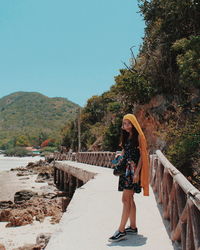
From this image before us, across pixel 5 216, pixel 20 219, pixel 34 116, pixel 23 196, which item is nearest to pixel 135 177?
pixel 20 219

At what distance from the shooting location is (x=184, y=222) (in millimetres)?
3135

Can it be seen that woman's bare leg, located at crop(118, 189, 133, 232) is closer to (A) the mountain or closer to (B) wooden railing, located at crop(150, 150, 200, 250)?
(B) wooden railing, located at crop(150, 150, 200, 250)

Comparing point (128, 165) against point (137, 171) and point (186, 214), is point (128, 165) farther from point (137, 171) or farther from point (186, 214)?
point (186, 214)

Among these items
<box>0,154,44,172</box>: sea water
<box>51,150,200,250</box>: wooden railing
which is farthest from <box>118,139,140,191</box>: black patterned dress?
<box>0,154,44,172</box>: sea water

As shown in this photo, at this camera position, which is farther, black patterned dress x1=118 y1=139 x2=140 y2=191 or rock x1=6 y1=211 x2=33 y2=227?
rock x1=6 y1=211 x2=33 y2=227

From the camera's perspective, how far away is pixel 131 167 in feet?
12.0

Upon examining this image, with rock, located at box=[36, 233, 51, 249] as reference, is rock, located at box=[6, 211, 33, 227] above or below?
below

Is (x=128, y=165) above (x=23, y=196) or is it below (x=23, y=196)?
above

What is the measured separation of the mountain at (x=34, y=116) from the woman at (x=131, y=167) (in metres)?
128

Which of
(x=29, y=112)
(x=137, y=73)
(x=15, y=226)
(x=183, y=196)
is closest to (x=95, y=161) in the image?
(x=137, y=73)

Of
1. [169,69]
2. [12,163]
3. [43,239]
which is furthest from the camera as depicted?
[12,163]

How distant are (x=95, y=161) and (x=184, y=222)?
49.9ft

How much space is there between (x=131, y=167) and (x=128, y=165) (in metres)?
0.05

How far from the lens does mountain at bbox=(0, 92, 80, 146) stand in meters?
147
